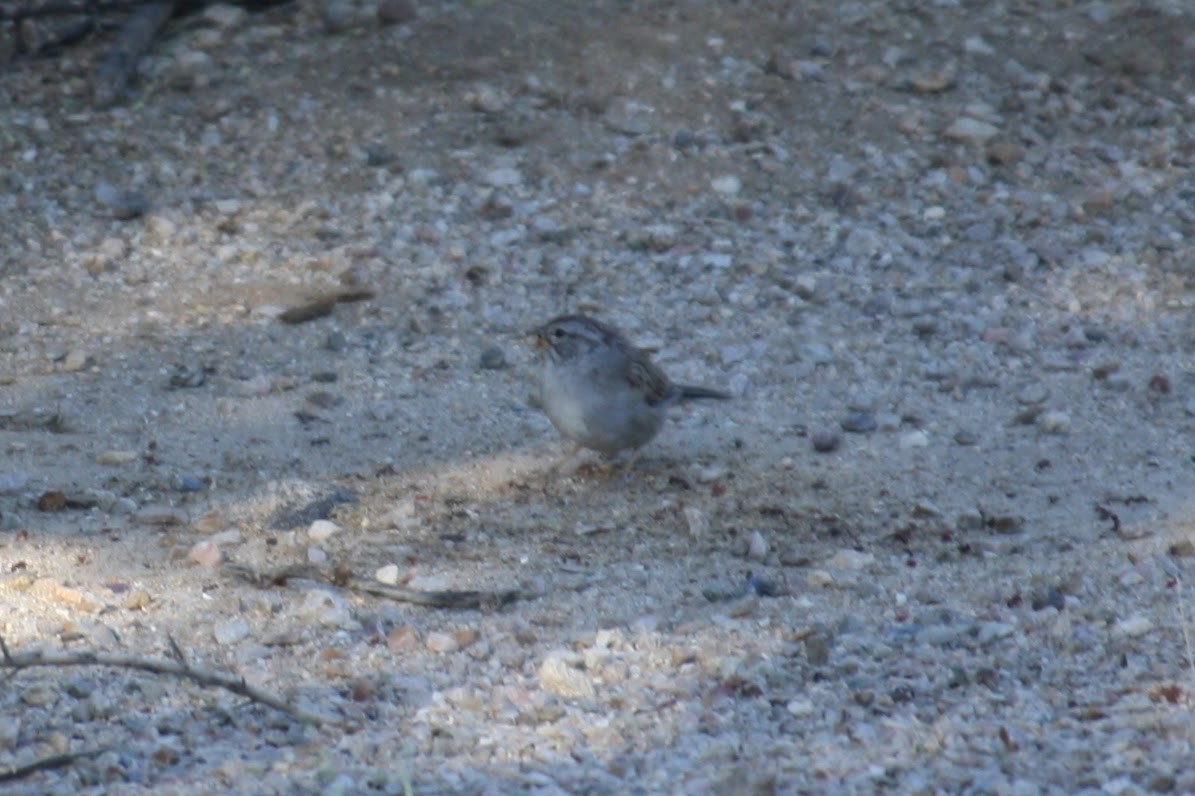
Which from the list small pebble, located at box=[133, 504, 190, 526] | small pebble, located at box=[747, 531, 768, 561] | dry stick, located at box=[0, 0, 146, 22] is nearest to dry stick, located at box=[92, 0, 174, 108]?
dry stick, located at box=[0, 0, 146, 22]

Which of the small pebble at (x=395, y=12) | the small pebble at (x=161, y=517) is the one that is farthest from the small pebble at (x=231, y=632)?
the small pebble at (x=395, y=12)

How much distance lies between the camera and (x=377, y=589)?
5238 mm

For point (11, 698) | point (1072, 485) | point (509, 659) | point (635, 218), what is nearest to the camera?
point (11, 698)

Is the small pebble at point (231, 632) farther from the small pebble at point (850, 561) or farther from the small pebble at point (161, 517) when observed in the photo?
the small pebble at point (850, 561)

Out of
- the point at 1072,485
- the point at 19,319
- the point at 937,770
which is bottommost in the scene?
the point at 19,319

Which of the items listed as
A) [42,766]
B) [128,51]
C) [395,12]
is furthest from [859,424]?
[128,51]

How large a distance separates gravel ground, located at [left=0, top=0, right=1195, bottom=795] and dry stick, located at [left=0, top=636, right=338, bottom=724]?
76mm

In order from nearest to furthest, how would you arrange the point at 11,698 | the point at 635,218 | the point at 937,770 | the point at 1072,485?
the point at 937,770 < the point at 11,698 < the point at 1072,485 < the point at 635,218

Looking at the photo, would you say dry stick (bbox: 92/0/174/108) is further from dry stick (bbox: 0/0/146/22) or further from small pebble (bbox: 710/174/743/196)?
small pebble (bbox: 710/174/743/196)

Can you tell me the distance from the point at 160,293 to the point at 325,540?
2.47m

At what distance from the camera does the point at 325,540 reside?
574cm

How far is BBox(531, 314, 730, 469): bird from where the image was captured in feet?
20.9

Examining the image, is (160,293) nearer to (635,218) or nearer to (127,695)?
(635,218)

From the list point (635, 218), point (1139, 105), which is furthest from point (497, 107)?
point (1139, 105)
